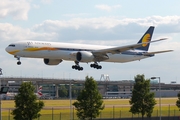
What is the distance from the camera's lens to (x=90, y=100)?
61.3m

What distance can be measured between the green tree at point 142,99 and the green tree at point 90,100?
31.5 ft

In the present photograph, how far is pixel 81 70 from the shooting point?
7931 cm

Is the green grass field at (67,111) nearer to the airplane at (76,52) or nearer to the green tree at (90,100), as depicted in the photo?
the green tree at (90,100)

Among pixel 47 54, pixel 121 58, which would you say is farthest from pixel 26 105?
pixel 121 58

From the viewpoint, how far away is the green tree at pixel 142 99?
6950 centimetres

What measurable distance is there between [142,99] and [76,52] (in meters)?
13.7

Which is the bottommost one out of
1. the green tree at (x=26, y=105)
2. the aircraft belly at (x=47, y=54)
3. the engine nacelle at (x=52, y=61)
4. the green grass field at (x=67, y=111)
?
the green grass field at (x=67, y=111)

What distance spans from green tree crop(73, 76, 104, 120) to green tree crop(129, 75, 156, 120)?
9608 millimetres

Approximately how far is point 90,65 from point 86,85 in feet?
65.4

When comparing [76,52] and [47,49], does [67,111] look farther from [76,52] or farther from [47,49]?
[47,49]

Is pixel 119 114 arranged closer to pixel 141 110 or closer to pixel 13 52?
pixel 141 110

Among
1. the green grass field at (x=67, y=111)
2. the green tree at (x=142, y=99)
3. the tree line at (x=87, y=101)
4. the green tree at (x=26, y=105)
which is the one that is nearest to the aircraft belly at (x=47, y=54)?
the green grass field at (x=67, y=111)

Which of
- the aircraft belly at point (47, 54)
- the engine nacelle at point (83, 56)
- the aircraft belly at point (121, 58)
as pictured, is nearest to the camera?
the aircraft belly at point (47, 54)

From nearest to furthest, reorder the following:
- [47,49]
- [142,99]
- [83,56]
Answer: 1. [142,99]
2. [47,49]
3. [83,56]
